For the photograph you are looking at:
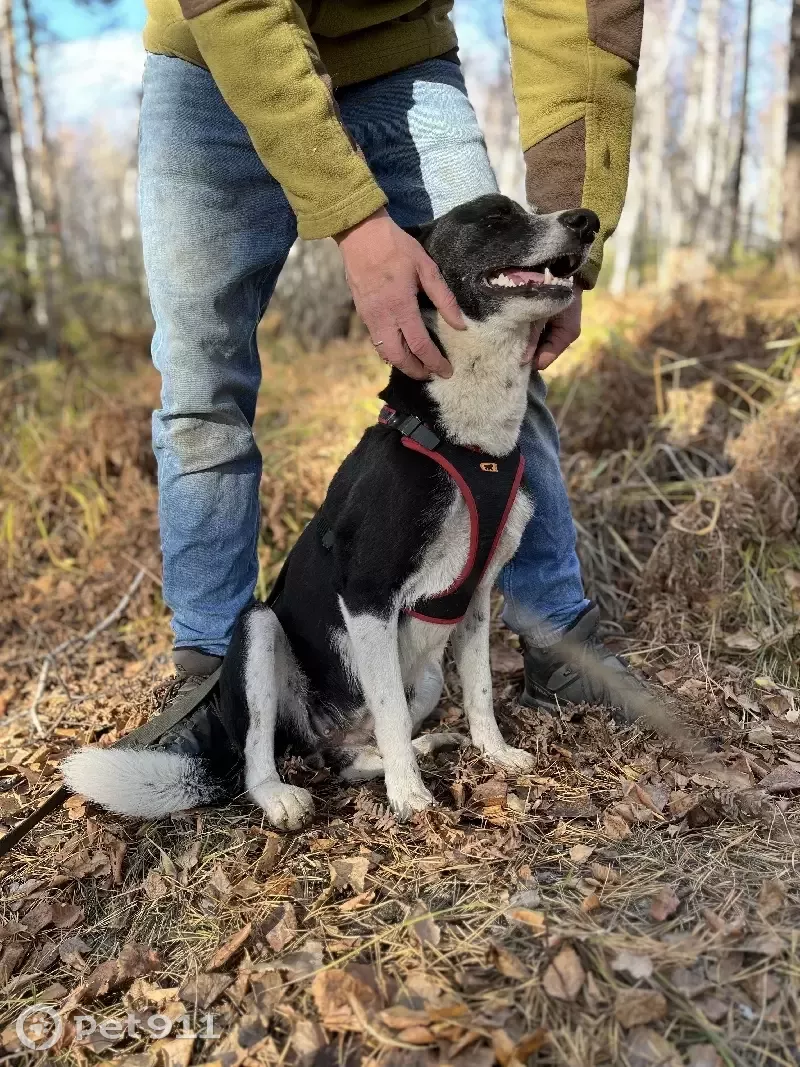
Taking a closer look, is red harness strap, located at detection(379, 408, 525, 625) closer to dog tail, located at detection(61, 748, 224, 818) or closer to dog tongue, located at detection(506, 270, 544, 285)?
dog tongue, located at detection(506, 270, 544, 285)

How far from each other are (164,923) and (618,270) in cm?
1629

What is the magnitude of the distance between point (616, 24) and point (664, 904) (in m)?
2.21

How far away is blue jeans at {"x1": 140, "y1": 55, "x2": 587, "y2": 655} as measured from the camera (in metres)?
2.40

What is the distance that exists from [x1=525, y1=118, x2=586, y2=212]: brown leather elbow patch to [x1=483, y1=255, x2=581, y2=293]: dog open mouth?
29 cm

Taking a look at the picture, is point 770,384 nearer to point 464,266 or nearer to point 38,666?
point 464,266

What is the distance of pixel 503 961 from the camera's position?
1556 millimetres

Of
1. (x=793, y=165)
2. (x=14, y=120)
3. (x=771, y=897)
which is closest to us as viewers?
(x=771, y=897)

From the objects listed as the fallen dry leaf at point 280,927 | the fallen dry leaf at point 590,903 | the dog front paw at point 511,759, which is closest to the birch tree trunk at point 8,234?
the dog front paw at point 511,759

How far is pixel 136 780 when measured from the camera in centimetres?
215

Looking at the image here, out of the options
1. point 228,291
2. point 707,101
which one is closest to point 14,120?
point 228,291

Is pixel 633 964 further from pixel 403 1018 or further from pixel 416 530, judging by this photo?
pixel 416 530

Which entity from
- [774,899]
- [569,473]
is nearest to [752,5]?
[569,473]

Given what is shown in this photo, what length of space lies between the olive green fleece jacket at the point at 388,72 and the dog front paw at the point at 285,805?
142 centimetres

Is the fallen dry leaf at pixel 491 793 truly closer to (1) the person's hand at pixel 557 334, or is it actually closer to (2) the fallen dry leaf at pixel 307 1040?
(2) the fallen dry leaf at pixel 307 1040
